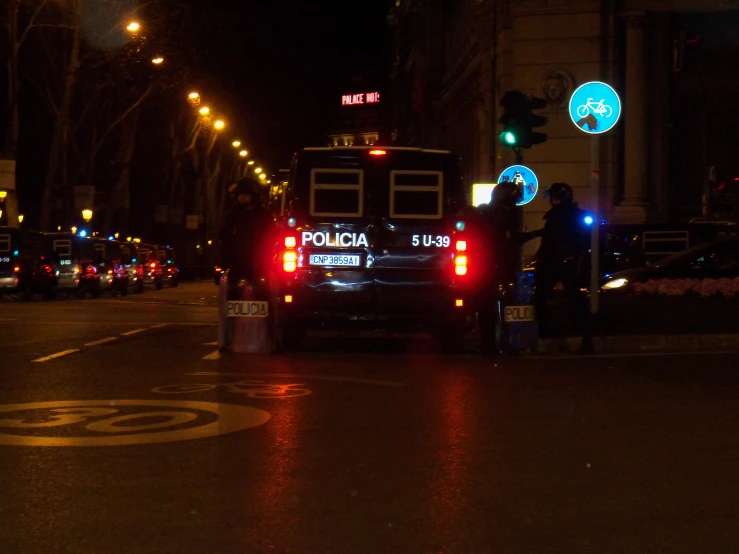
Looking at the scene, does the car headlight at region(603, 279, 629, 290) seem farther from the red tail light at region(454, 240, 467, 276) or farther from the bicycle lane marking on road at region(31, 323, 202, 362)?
the red tail light at region(454, 240, 467, 276)

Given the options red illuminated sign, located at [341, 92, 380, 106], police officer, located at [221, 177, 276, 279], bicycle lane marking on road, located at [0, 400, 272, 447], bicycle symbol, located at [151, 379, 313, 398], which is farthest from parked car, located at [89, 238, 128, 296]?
red illuminated sign, located at [341, 92, 380, 106]

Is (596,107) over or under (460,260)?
over

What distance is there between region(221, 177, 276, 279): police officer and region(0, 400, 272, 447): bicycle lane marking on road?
4.83m

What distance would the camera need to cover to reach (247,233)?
14805 mm

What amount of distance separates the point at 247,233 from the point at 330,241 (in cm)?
109

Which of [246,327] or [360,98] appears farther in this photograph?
[360,98]

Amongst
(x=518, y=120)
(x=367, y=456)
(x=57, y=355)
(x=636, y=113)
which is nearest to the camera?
(x=367, y=456)

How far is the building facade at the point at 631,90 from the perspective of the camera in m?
37.5

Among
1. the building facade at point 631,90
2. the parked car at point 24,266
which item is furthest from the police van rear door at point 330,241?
the parked car at point 24,266

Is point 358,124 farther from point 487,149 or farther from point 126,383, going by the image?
point 126,383

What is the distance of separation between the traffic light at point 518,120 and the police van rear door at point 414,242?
413 cm

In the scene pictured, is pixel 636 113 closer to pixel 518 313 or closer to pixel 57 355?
pixel 518 313

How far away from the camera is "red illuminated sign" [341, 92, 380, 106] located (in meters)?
172

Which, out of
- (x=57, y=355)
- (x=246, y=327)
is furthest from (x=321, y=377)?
(x=57, y=355)
